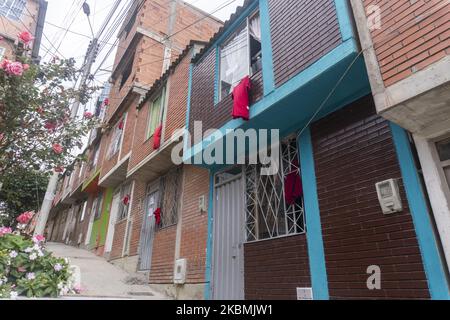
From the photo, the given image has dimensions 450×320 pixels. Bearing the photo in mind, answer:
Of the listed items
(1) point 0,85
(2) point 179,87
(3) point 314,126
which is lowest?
(3) point 314,126

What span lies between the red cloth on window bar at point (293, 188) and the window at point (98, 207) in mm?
12207

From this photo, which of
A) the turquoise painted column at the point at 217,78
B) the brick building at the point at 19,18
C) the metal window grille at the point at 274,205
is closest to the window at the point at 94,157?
the brick building at the point at 19,18

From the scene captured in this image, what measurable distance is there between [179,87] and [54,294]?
6706 millimetres

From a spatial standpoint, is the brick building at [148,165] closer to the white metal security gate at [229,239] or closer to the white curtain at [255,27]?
the white metal security gate at [229,239]

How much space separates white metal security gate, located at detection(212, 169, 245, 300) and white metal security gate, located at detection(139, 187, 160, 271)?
3.26 m

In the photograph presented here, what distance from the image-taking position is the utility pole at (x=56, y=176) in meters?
6.32

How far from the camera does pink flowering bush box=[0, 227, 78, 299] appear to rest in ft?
11.6

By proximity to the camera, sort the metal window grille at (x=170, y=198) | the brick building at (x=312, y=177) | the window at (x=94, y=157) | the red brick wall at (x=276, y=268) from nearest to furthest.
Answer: the brick building at (x=312, y=177) < the red brick wall at (x=276, y=268) < the metal window grille at (x=170, y=198) < the window at (x=94, y=157)

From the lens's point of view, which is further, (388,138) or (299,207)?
(299,207)

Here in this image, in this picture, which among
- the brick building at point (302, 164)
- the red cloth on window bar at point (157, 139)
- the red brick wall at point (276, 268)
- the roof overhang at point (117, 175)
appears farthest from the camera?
the roof overhang at point (117, 175)

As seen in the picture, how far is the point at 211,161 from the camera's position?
7.04m

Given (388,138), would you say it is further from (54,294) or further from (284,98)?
(54,294)

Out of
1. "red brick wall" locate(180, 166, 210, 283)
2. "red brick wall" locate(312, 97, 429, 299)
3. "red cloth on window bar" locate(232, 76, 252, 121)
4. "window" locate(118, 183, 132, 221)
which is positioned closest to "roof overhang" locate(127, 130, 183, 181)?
"red brick wall" locate(180, 166, 210, 283)
